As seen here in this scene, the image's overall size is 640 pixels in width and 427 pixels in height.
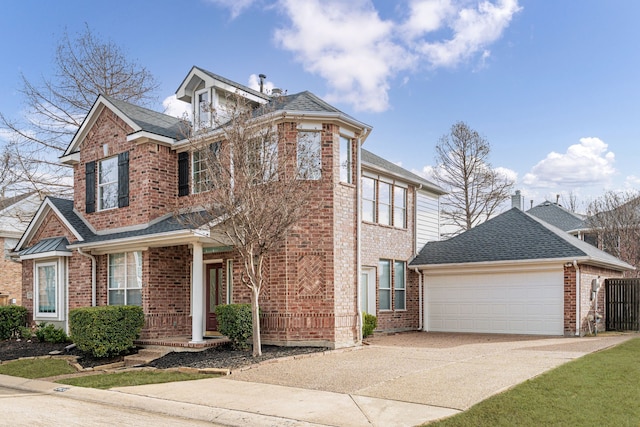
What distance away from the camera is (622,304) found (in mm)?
19484

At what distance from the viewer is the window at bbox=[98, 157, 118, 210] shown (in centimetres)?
1736

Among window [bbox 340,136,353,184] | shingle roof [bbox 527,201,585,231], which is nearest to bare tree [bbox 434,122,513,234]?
shingle roof [bbox 527,201,585,231]

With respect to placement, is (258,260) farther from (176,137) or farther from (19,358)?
(19,358)

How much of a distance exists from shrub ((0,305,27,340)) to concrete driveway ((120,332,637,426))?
11.1 m

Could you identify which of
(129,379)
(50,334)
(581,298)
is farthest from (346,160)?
(50,334)

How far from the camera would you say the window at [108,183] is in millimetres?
17359

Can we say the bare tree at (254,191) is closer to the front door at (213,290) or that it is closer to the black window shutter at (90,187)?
the front door at (213,290)

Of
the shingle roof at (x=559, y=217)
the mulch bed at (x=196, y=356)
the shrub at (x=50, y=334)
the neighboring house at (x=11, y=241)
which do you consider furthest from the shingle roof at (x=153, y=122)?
the shingle roof at (x=559, y=217)

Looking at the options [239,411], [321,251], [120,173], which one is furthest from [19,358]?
[239,411]

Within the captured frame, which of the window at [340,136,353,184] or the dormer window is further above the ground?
the dormer window

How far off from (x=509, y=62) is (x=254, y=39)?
26.7ft

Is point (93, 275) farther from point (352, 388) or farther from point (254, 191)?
point (352, 388)

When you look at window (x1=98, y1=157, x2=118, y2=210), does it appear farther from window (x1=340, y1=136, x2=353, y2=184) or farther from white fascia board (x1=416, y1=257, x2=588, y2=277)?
white fascia board (x1=416, y1=257, x2=588, y2=277)

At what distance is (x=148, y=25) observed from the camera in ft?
55.8
